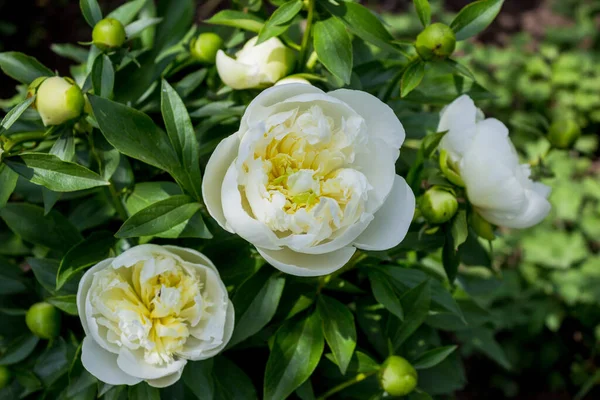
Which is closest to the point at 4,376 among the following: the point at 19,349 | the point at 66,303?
the point at 19,349

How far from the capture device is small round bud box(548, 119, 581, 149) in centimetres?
102

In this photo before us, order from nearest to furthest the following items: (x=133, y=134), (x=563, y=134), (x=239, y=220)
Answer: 1. (x=239, y=220)
2. (x=133, y=134)
3. (x=563, y=134)

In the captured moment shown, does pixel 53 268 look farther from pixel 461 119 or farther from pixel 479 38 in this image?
pixel 479 38

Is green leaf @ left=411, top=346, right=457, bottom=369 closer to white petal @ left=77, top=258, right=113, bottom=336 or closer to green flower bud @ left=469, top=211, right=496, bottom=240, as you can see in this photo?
green flower bud @ left=469, top=211, right=496, bottom=240

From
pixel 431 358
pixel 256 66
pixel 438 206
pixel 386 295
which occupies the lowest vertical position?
pixel 431 358

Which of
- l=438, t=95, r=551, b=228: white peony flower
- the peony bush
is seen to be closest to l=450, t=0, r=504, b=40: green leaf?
the peony bush

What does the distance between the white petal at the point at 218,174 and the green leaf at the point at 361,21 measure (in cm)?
26

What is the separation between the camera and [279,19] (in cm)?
79

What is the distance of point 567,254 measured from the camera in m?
1.88

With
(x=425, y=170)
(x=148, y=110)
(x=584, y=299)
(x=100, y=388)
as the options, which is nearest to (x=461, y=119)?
(x=425, y=170)

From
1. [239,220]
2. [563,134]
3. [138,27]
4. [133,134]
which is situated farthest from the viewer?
[563,134]

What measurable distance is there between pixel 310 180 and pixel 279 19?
0.74 ft

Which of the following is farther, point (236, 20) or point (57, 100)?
point (236, 20)

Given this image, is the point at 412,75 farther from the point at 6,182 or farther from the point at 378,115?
the point at 6,182
